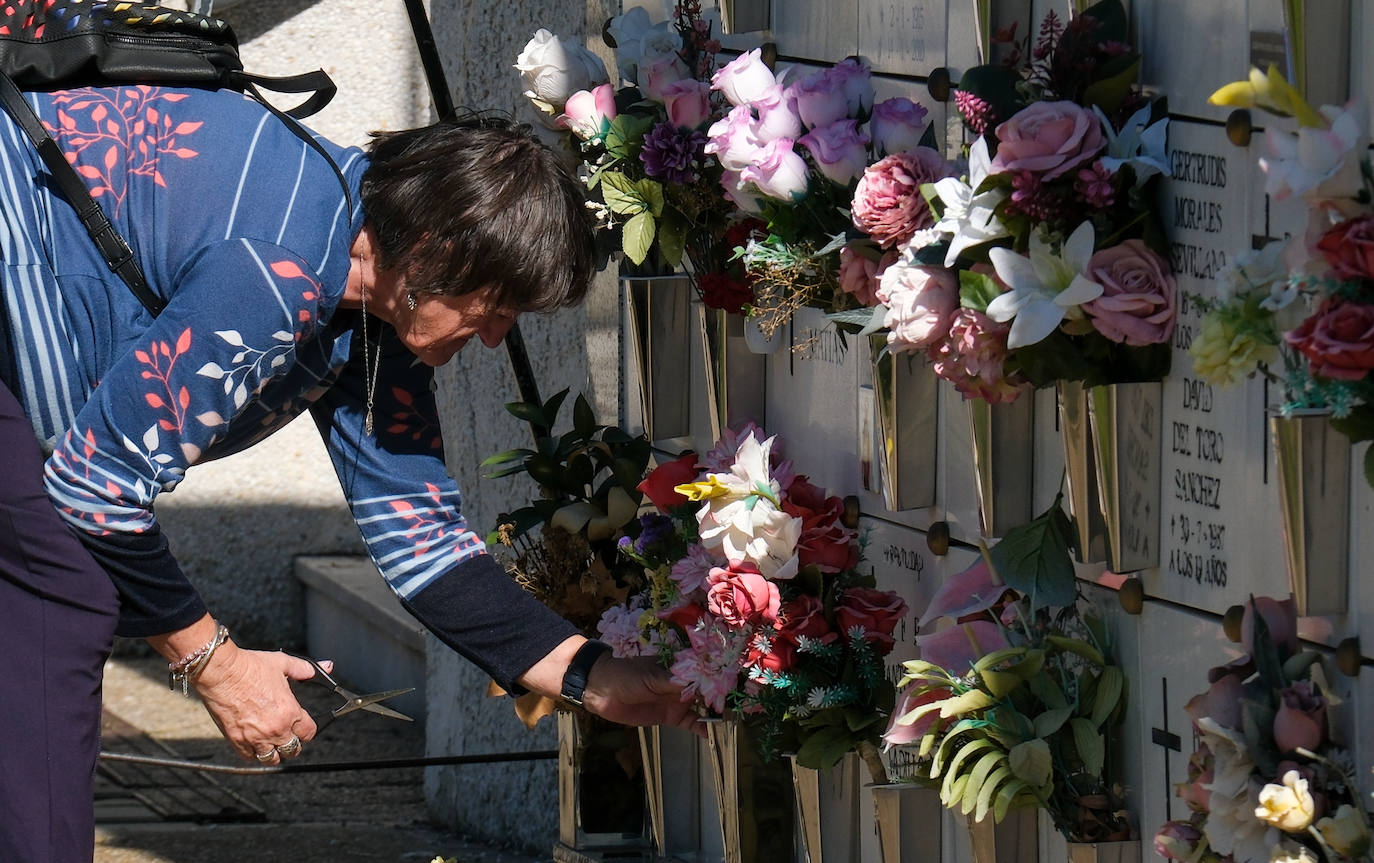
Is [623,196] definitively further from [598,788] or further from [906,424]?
[598,788]

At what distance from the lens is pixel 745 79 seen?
208cm

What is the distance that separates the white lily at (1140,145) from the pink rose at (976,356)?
7.1 inches

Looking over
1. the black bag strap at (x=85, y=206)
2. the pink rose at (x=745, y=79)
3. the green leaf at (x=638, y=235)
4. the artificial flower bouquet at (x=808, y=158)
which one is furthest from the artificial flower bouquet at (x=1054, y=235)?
the black bag strap at (x=85, y=206)

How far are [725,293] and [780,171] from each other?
1.25 ft

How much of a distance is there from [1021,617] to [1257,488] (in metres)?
0.32

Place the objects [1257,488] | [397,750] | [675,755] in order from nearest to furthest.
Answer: [1257,488] < [675,755] < [397,750]

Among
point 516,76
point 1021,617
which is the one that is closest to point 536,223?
point 1021,617

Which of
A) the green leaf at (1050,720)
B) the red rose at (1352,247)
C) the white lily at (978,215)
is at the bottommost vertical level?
the green leaf at (1050,720)

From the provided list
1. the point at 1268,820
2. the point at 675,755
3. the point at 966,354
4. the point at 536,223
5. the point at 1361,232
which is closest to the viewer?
the point at 1361,232

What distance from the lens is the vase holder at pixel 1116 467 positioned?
1688 mm

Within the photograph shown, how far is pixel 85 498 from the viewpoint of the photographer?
186 cm

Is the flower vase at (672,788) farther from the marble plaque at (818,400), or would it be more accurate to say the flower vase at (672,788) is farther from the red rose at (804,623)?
the red rose at (804,623)

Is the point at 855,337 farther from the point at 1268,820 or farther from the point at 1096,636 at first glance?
the point at 1268,820

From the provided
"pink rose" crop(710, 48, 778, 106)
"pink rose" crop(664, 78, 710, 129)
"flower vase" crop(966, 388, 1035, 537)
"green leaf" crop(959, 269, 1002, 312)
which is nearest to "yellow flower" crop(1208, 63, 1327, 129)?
"green leaf" crop(959, 269, 1002, 312)
